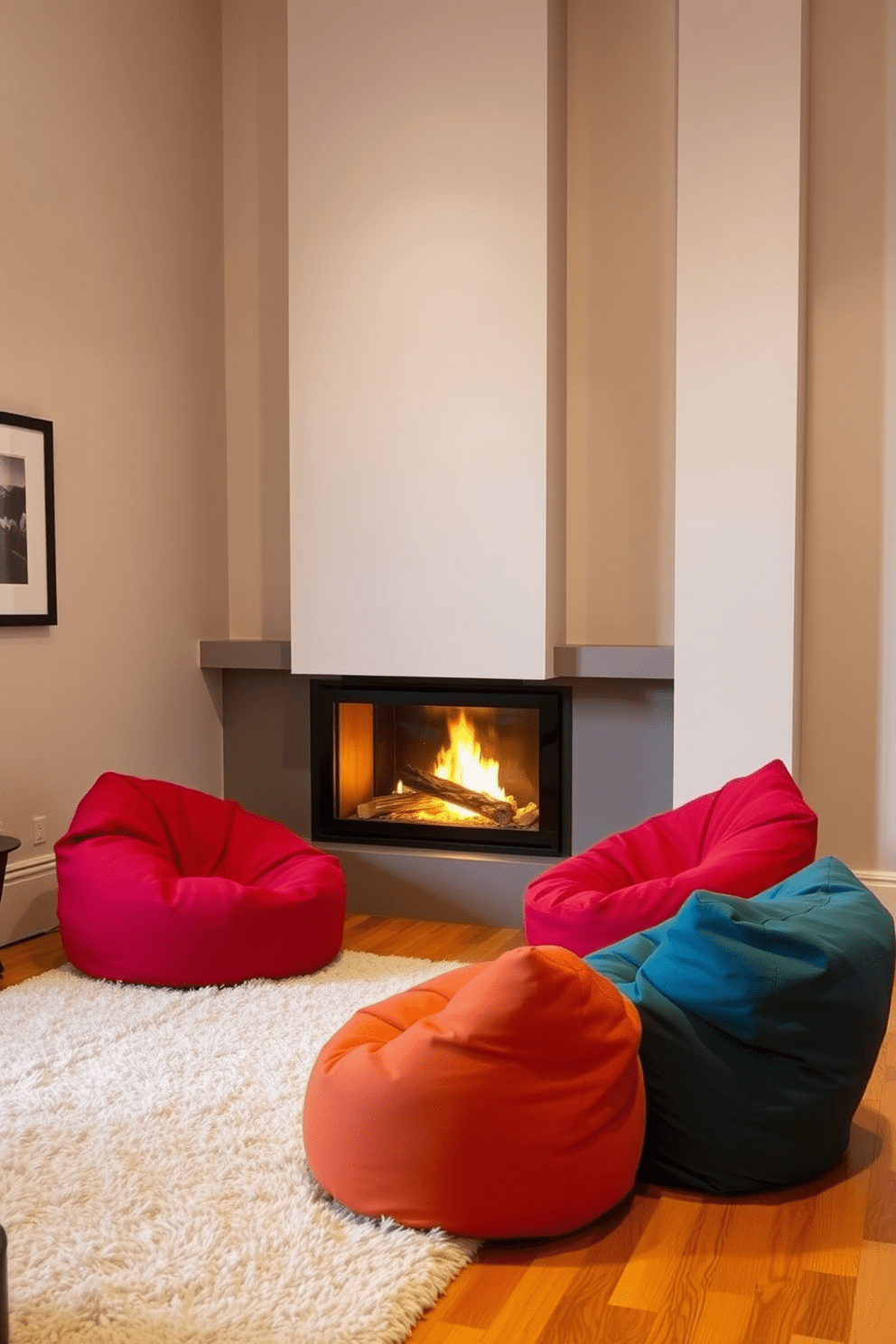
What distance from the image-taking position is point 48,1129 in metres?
2.68

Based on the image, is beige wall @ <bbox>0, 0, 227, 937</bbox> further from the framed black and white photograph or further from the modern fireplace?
the modern fireplace

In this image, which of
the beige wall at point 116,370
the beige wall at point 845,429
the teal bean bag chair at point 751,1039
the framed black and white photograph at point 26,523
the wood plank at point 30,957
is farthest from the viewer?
the beige wall at point 845,429

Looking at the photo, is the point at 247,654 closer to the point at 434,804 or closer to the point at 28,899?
the point at 434,804

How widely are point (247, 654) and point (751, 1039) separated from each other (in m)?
3.19

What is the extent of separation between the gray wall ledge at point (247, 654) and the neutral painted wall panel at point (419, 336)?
18 centimetres

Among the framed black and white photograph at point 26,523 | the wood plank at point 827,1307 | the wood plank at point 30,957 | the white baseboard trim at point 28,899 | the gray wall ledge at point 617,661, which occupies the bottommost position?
the wood plank at point 827,1307

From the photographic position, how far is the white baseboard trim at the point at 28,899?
4266 mm

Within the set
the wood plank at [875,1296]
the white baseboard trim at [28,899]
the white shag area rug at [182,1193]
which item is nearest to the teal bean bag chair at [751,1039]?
the wood plank at [875,1296]

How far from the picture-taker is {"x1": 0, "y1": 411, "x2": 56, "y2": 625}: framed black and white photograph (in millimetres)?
4188

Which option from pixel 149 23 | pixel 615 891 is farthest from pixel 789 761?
pixel 149 23

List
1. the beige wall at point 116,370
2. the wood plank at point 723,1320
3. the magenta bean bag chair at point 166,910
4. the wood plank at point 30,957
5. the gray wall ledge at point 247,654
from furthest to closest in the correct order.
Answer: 1. the gray wall ledge at point 247,654
2. the beige wall at point 116,370
3. the wood plank at point 30,957
4. the magenta bean bag chair at point 166,910
5. the wood plank at point 723,1320

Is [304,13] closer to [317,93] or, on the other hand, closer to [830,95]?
[317,93]

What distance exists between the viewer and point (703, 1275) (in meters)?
2.16

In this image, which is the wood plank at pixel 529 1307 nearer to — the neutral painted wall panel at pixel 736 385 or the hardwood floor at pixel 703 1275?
the hardwood floor at pixel 703 1275
